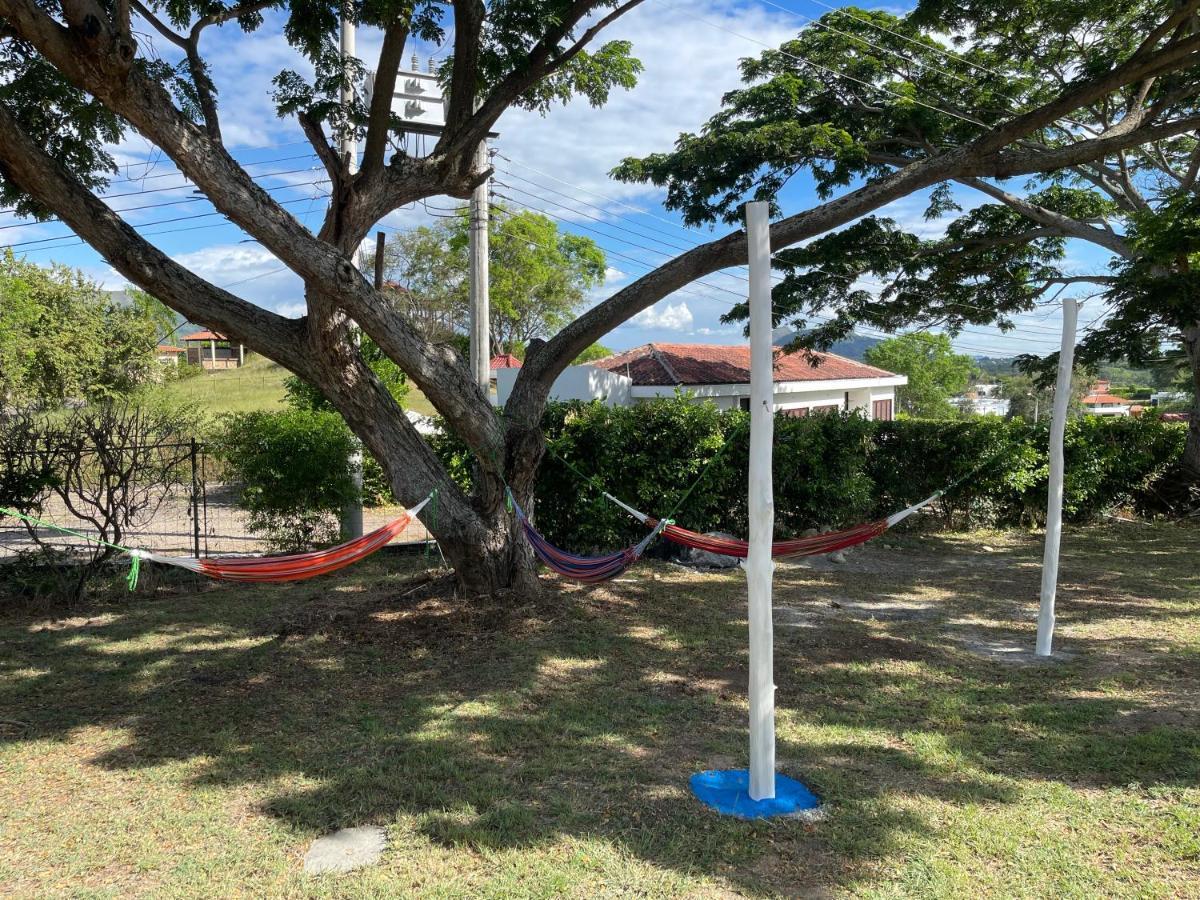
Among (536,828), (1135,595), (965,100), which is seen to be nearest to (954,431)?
(1135,595)

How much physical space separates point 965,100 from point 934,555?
5.94 metres

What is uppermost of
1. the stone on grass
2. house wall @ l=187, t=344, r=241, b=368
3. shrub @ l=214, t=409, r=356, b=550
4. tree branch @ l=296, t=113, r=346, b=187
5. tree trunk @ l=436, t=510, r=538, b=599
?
house wall @ l=187, t=344, r=241, b=368

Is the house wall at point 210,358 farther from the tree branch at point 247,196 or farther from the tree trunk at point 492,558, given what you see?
the tree branch at point 247,196

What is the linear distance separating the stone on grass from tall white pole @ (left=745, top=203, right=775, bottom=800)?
4.90 ft

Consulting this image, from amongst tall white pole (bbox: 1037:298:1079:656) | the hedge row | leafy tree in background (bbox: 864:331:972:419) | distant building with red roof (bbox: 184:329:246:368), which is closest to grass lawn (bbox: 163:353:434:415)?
distant building with red roof (bbox: 184:329:246:368)

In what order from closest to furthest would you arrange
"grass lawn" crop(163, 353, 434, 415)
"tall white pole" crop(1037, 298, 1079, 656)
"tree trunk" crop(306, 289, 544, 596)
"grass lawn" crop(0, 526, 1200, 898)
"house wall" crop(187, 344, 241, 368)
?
"grass lawn" crop(0, 526, 1200, 898), "tall white pole" crop(1037, 298, 1079, 656), "tree trunk" crop(306, 289, 544, 596), "grass lawn" crop(163, 353, 434, 415), "house wall" crop(187, 344, 241, 368)

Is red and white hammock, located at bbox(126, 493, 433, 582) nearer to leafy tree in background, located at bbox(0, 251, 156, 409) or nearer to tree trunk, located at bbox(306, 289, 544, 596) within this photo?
tree trunk, located at bbox(306, 289, 544, 596)

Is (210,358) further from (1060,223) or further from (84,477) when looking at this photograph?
(1060,223)

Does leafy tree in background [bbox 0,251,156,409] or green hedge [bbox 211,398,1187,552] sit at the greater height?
leafy tree in background [bbox 0,251,156,409]

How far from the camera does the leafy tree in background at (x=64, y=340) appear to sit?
17203 millimetres

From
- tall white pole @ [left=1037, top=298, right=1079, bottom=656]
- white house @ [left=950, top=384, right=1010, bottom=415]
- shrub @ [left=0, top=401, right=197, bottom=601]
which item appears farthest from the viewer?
white house @ [left=950, top=384, right=1010, bottom=415]

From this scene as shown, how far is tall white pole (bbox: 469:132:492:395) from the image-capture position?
34.2 feet

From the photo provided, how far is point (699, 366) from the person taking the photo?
18.7 meters

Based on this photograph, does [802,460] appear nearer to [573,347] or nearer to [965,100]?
[573,347]
